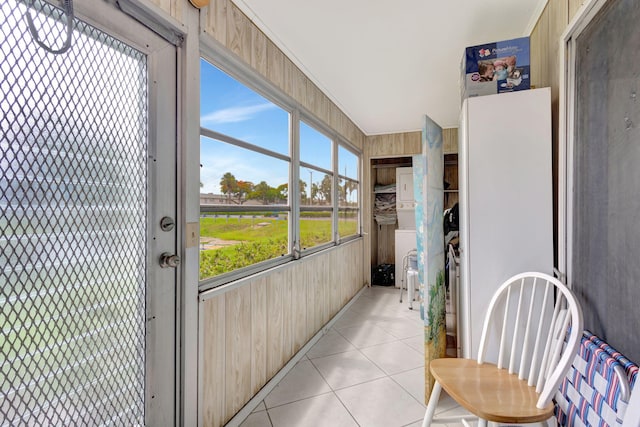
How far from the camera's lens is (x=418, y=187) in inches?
109

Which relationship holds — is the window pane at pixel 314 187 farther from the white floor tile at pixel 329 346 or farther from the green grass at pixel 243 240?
the white floor tile at pixel 329 346

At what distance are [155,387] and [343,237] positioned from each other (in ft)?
9.34

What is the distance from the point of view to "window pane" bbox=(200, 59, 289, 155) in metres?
1.57

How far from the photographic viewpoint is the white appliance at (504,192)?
1.49 meters

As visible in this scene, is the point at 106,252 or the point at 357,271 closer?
the point at 106,252

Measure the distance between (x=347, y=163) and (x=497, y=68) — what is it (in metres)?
2.54

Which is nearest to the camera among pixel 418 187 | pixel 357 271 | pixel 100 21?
pixel 100 21

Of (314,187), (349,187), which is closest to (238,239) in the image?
(314,187)

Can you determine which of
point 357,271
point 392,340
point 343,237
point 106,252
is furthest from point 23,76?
point 357,271

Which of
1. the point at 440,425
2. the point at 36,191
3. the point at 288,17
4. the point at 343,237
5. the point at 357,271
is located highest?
A: the point at 288,17

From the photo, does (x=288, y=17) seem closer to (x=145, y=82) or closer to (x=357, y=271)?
(x=145, y=82)

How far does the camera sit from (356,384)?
2.11 meters

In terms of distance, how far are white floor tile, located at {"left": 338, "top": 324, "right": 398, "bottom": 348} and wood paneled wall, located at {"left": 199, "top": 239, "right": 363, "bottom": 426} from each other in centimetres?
28

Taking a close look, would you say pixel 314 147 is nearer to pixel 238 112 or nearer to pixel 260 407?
pixel 238 112
